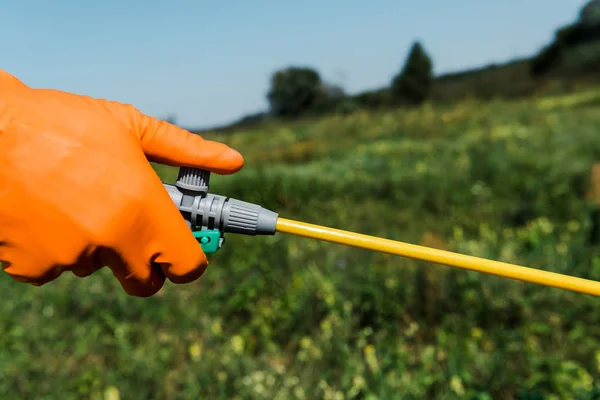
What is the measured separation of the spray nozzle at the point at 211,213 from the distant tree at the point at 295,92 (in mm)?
12585

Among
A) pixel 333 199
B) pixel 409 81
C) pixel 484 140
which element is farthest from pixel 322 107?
pixel 333 199

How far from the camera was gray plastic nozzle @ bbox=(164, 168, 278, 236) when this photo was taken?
1.15 meters

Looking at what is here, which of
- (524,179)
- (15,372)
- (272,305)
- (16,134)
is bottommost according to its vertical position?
(15,372)

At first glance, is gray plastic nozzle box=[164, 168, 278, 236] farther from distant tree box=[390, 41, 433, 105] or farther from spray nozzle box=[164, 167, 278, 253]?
distant tree box=[390, 41, 433, 105]

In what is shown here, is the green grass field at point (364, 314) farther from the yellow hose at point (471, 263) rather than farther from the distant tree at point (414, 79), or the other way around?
the distant tree at point (414, 79)

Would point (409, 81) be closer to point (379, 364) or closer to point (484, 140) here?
point (484, 140)

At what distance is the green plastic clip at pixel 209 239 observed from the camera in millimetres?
1154

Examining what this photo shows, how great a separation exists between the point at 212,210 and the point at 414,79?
1496 centimetres

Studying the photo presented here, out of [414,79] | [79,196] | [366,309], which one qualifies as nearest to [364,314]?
[366,309]

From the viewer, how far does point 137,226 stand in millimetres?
1077

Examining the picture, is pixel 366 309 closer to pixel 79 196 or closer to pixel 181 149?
pixel 181 149

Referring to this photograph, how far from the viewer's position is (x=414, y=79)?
1532 centimetres

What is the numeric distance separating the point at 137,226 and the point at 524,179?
381cm

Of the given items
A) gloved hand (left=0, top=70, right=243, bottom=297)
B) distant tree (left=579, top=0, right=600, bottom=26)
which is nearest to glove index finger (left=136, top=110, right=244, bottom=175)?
gloved hand (left=0, top=70, right=243, bottom=297)
